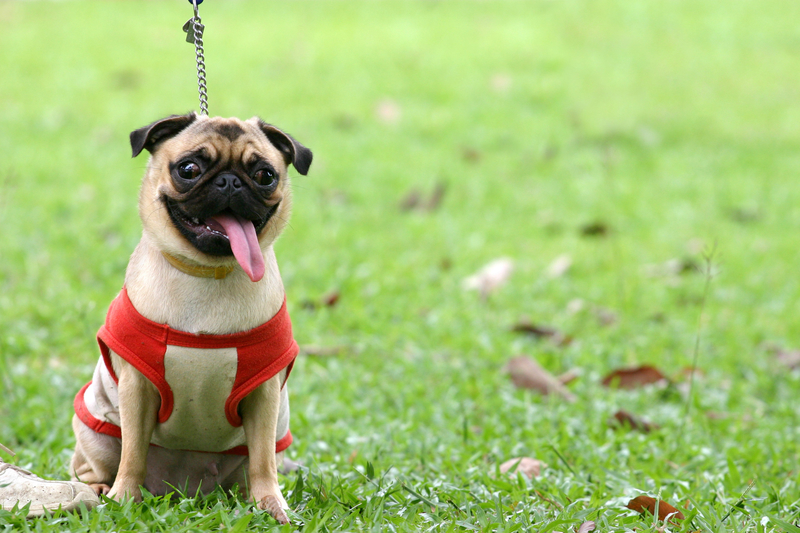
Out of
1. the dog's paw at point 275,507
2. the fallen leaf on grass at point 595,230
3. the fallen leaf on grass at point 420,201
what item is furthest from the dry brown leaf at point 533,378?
the fallen leaf on grass at point 420,201

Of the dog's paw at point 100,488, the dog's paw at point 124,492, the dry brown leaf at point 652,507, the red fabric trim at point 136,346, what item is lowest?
the dry brown leaf at point 652,507

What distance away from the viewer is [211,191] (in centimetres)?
265

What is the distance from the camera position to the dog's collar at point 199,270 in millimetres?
2771

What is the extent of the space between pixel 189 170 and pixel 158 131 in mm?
275

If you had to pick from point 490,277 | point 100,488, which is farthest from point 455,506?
Result: point 490,277

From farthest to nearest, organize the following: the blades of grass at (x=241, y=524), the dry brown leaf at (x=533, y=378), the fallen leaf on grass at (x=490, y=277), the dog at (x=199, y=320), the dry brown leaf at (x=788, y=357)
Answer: the fallen leaf on grass at (x=490, y=277) → the dry brown leaf at (x=788, y=357) → the dry brown leaf at (x=533, y=378) → the dog at (x=199, y=320) → the blades of grass at (x=241, y=524)

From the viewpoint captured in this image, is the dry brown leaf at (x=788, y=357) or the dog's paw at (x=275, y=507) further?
the dry brown leaf at (x=788, y=357)

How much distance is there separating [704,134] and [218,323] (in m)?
10.2

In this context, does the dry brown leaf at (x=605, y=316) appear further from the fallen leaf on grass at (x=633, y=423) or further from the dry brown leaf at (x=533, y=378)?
the fallen leaf on grass at (x=633, y=423)

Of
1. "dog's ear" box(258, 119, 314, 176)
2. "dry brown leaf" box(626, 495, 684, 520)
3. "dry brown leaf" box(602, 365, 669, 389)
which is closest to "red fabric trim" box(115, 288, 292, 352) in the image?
"dog's ear" box(258, 119, 314, 176)

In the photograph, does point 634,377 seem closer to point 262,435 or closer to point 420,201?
point 262,435

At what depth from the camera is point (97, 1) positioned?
15.1m

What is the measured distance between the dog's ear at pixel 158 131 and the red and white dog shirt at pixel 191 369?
0.51 metres

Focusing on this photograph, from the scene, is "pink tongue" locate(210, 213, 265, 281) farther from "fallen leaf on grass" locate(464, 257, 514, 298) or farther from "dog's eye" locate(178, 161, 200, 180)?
"fallen leaf on grass" locate(464, 257, 514, 298)
